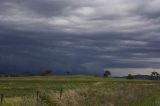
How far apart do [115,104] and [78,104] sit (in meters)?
4.03

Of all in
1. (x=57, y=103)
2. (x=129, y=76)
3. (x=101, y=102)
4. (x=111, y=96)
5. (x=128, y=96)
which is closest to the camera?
(x=57, y=103)

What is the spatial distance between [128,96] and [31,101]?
9218mm

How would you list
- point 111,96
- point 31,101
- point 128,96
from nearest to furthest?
point 31,101 → point 111,96 → point 128,96

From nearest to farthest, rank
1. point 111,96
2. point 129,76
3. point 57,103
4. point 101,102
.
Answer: point 57,103, point 101,102, point 111,96, point 129,76

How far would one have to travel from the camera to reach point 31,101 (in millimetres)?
17875

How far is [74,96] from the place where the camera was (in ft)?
67.3

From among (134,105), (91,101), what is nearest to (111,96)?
(134,105)

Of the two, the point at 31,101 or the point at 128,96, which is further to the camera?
the point at 128,96

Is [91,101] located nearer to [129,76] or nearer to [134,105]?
[134,105]

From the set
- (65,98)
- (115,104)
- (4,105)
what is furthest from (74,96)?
(4,105)

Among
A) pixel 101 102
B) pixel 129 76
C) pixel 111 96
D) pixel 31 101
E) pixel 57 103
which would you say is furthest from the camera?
pixel 129 76

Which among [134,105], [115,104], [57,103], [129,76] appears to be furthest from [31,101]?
[129,76]

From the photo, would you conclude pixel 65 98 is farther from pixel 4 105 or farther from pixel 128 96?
pixel 128 96

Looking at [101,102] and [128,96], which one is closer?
[101,102]
